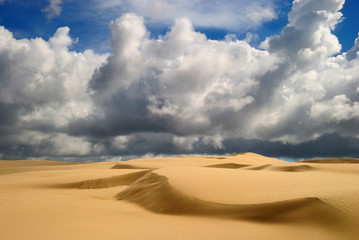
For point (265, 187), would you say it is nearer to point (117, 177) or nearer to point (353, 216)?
point (353, 216)

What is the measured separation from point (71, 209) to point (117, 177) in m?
9.27

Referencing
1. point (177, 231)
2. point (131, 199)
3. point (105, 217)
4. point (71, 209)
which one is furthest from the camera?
point (131, 199)

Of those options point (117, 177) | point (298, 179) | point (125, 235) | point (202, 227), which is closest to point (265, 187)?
point (298, 179)

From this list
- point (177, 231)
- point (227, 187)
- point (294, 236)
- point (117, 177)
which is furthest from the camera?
point (117, 177)

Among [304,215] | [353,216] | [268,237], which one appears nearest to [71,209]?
[268,237]

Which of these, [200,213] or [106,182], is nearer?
[200,213]

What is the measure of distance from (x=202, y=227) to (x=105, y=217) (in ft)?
8.40

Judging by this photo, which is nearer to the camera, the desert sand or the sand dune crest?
the desert sand

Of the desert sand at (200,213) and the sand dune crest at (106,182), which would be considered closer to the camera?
the desert sand at (200,213)

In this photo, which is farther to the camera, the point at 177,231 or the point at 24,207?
the point at 24,207

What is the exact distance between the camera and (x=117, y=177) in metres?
17.6

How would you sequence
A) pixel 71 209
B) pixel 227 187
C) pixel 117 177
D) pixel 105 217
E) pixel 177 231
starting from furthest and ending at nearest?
pixel 117 177
pixel 227 187
pixel 71 209
pixel 105 217
pixel 177 231

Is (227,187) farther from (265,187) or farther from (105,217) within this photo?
(105,217)

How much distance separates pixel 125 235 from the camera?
5.91 metres
